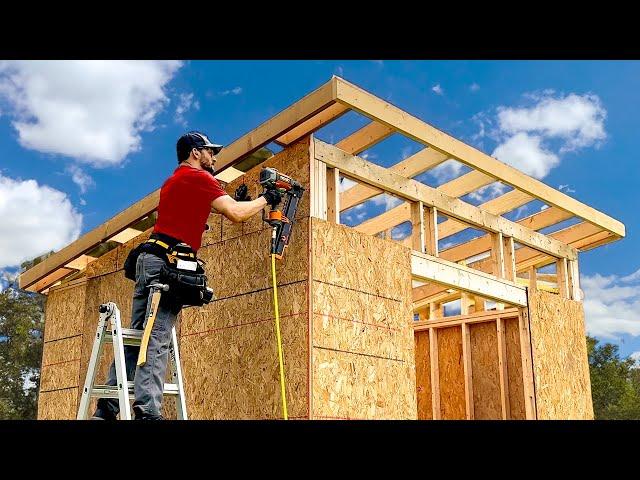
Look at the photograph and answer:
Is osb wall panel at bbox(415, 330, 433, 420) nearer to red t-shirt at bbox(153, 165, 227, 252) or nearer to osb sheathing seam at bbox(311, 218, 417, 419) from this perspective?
osb sheathing seam at bbox(311, 218, 417, 419)

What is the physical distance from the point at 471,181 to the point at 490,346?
99.6 inches

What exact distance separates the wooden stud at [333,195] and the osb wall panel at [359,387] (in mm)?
1200

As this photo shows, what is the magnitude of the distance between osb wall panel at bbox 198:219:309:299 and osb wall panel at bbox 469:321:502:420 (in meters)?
3.85

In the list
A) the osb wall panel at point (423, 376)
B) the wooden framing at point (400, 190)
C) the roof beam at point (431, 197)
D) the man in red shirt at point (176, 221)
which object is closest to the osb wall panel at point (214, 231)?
the wooden framing at point (400, 190)

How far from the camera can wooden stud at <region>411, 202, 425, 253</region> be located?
7172mm

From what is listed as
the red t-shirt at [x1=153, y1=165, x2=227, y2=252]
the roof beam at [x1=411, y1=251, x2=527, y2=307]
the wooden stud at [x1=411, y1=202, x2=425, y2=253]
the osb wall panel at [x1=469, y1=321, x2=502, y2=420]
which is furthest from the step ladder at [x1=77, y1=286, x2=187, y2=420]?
Answer: the osb wall panel at [x1=469, y1=321, x2=502, y2=420]

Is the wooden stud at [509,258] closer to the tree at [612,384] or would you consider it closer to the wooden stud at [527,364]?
the wooden stud at [527,364]

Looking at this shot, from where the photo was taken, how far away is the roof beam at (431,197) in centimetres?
650

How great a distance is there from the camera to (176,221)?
4.54 meters

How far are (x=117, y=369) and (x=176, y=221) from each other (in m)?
0.99

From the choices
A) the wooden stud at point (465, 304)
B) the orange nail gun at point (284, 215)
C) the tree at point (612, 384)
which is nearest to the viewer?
the orange nail gun at point (284, 215)

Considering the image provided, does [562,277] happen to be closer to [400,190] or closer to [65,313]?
[400,190]
